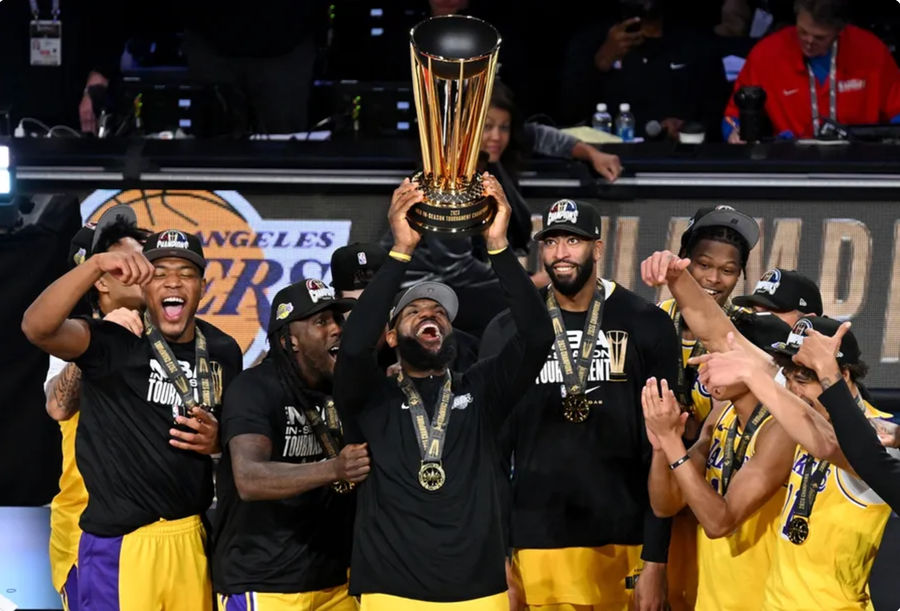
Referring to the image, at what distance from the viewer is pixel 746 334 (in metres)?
6.15

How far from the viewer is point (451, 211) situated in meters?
4.78

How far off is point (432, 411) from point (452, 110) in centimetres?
→ 112

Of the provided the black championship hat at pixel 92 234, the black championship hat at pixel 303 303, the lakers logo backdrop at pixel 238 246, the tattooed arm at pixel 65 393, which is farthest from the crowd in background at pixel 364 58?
the black championship hat at pixel 303 303

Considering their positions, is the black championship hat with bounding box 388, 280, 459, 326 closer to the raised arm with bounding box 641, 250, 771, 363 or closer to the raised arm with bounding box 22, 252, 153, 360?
Answer: the raised arm with bounding box 641, 250, 771, 363

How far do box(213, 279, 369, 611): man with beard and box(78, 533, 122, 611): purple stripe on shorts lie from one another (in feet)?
1.21

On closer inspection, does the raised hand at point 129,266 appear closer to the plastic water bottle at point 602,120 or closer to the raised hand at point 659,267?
the raised hand at point 659,267

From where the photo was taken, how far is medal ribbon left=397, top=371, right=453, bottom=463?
17.0 ft

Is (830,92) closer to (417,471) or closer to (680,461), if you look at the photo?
(680,461)

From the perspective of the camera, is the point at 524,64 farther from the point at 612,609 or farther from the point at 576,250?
the point at 612,609

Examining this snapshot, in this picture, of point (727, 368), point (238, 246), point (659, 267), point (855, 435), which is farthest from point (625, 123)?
point (855, 435)

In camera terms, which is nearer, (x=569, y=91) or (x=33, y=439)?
(x=33, y=439)

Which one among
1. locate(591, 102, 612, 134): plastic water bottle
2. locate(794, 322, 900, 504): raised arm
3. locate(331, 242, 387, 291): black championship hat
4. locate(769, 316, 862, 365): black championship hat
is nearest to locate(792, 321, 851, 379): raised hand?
locate(794, 322, 900, 504): raised arm

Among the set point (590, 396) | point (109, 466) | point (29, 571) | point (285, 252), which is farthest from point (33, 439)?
point (590, 396)

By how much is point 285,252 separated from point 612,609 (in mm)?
2672
